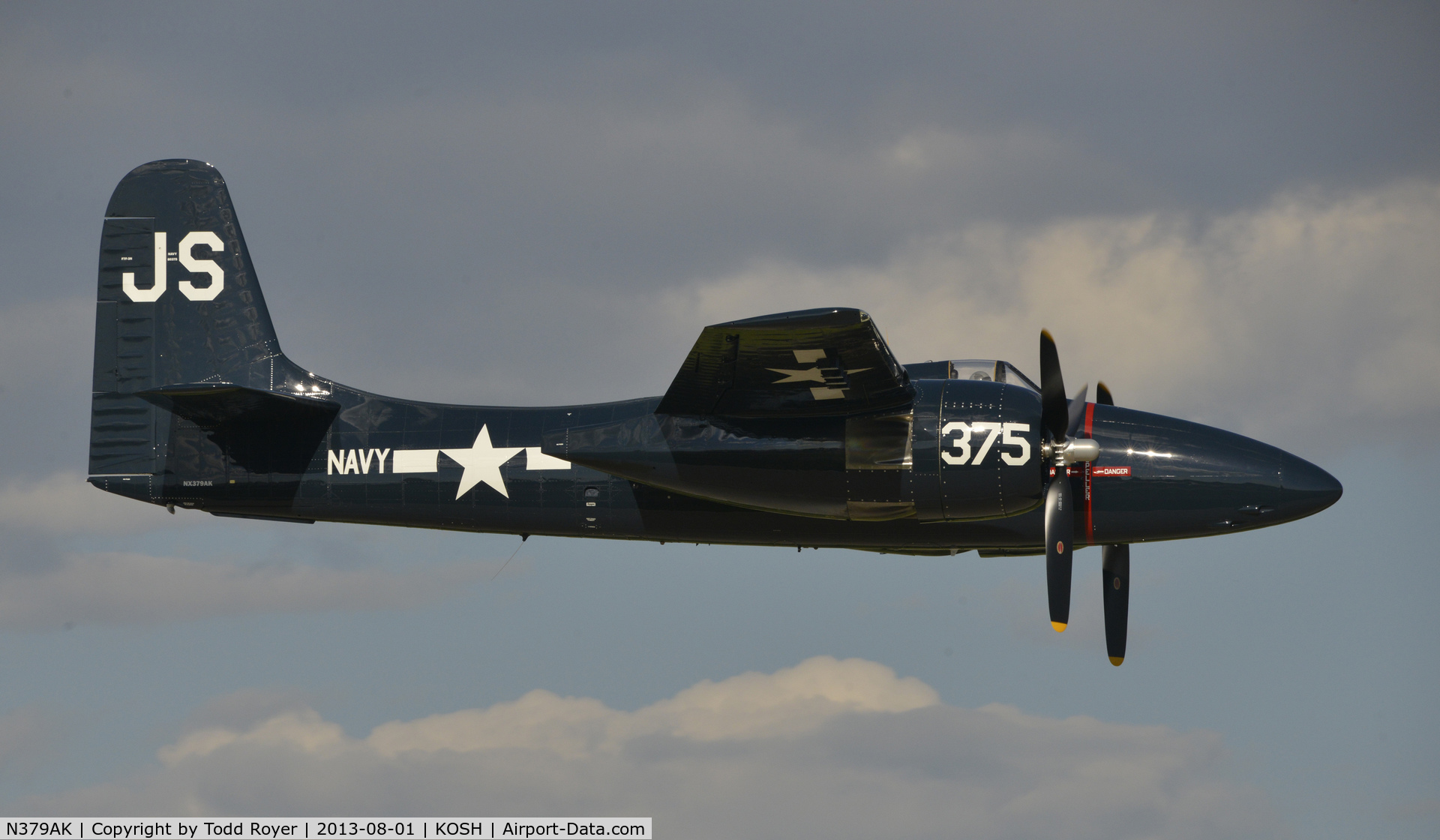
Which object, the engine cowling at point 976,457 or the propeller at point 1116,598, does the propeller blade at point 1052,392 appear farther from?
the propeller at point 1116,598

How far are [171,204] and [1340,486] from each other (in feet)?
71.8

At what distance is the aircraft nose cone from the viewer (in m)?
21.8

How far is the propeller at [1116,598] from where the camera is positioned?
2516 centimetres

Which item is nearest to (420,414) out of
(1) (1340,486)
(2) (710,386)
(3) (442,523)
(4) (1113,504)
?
(3) (442,523)

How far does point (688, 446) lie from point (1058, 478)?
5.98 metres

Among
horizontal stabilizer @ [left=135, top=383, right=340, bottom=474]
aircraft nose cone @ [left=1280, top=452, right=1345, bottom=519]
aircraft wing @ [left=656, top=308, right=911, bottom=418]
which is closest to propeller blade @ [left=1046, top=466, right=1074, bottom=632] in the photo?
aircraft wing @ [left=656, top=308, right=911, bottom=418]

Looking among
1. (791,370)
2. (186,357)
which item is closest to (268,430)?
(186,357)

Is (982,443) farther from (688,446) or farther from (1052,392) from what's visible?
(688,446)

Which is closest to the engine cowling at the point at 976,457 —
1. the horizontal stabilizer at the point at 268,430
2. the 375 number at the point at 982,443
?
the 375 number at the point at 982,443

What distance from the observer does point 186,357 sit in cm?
2506

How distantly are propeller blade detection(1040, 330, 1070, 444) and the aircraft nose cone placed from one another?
3.92 meters

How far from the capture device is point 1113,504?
22.2m

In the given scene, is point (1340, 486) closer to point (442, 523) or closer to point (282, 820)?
point (442, 523)

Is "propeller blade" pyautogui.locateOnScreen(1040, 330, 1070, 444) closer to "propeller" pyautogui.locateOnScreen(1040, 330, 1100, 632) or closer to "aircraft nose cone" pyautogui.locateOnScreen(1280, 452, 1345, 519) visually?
"propeller" pyautogui.locateOnScreen(1040, 330, 1100, 632)
